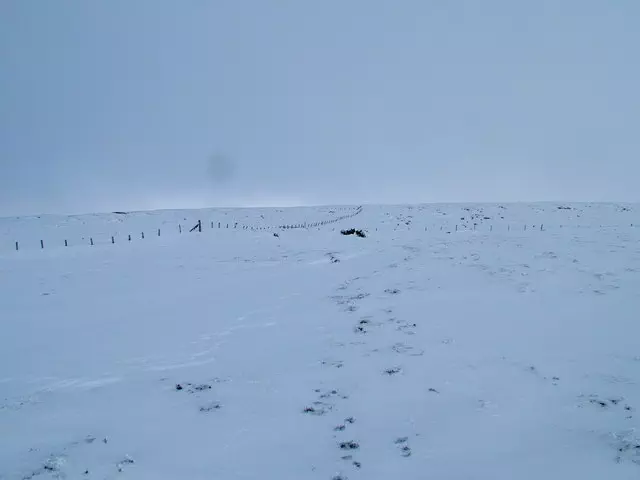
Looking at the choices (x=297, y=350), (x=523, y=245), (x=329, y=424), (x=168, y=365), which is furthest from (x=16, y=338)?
(x=523, y=245)

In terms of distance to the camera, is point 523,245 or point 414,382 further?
point 523,245

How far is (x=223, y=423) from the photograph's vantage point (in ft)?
18.4

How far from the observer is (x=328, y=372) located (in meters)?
7.01

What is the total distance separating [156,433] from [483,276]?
10745 mm

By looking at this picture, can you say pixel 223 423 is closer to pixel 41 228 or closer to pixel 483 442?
pixel 483 442

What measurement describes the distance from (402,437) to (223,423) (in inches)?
97.6

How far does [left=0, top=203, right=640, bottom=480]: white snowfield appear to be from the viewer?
4.76m

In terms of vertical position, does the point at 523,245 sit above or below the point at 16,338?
above

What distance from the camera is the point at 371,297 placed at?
11414 mm

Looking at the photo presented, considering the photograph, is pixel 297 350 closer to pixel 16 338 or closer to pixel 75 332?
pixel 75 332

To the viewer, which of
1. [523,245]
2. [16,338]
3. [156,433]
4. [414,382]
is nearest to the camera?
[156,433]

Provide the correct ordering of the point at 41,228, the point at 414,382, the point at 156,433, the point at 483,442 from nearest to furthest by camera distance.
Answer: the point at 483,442 → the point at 156,433 → the point at 414,382 → the point at 41,228

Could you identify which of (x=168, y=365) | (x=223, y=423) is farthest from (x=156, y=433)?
(x=168, y=365)

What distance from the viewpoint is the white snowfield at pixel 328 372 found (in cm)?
476
